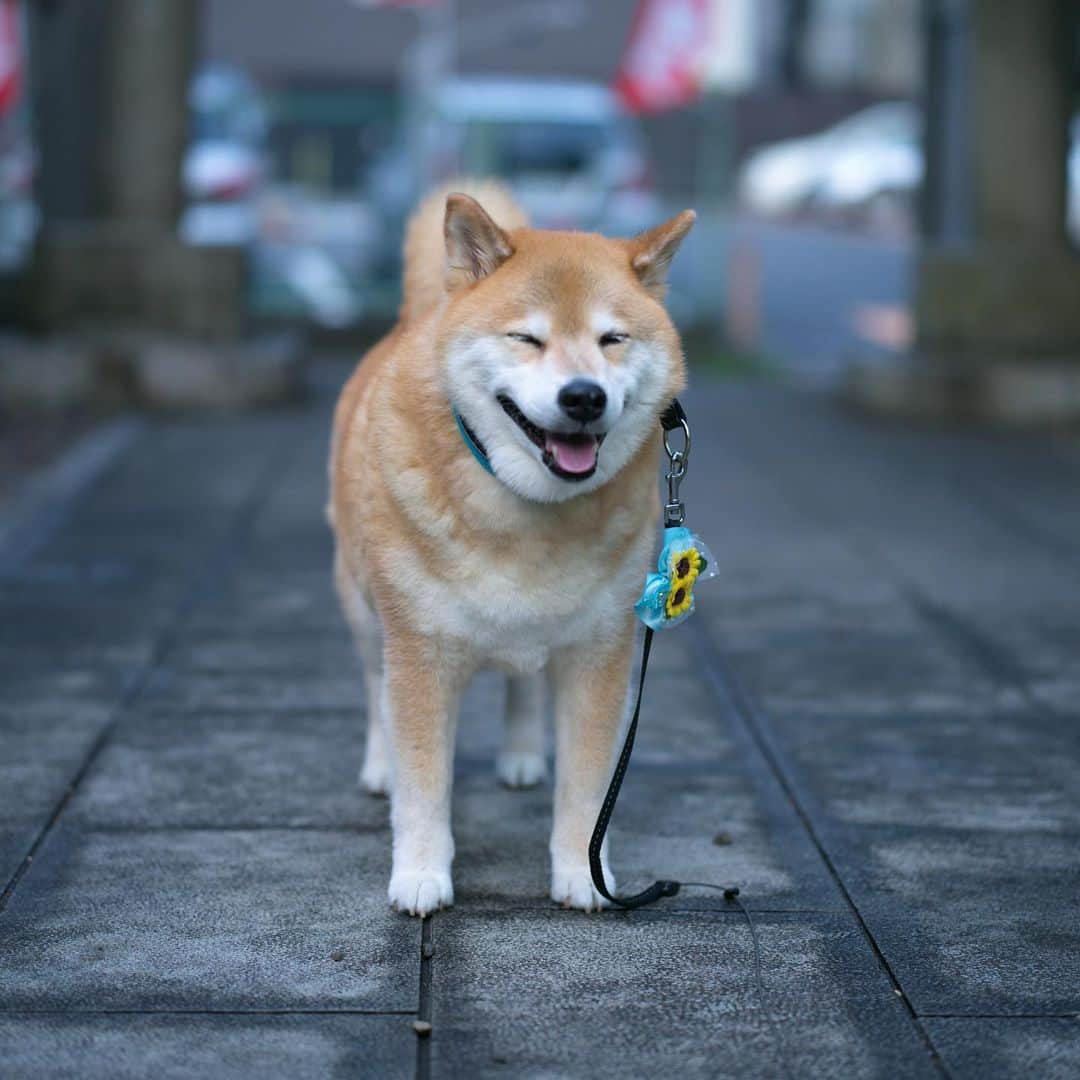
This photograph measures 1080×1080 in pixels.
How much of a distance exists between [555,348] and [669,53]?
45.2ft

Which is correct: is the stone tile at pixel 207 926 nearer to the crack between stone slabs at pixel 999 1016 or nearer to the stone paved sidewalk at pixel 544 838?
the stone paved sidewalk at pixel 544 838

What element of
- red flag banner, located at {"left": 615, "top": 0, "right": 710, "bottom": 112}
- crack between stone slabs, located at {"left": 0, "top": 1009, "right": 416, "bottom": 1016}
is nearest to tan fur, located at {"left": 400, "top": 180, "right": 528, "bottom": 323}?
crack between stone slabs, located at {"left": 0, "top": 1009, "right": 416, "bottom": 1016}

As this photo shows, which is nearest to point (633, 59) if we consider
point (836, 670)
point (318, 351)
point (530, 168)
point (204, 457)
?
point (530, 168)

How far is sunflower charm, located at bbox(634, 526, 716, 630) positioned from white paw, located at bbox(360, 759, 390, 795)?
109 cm

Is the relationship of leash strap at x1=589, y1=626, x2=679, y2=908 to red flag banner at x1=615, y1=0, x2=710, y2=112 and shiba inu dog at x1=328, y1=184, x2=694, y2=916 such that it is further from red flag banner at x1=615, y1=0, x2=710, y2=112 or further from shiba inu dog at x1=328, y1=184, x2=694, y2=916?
red flag banner at x1=615, y1=0, x2=710, y2=112

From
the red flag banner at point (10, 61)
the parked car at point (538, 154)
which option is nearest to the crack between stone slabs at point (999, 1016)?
the red flag banner at point (10, 61)

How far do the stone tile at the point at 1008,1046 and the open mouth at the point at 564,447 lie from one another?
133cm

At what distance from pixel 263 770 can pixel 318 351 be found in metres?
11.3

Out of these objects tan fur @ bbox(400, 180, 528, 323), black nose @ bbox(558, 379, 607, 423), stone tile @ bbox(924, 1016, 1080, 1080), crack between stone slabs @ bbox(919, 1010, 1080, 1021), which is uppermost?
tan fur @ bbox(400, 180, 528, 323)

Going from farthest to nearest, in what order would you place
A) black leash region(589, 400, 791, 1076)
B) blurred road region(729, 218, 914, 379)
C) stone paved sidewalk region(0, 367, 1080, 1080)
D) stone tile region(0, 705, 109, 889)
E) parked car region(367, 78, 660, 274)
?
parked car region(367, 78, 660, 274)
blurred road region(729, 218, 914, 379)
stone tile region(0, 705, 109, 889)
black leash region(589, 400, 791, 1076)
stone paved sidewalk region(0, 367, 1080, 1080)

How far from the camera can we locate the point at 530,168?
19266 millimetres

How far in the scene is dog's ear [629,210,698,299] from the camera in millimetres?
3979

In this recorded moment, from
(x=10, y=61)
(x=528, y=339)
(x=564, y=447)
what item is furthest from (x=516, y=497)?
(x=10, y=61)

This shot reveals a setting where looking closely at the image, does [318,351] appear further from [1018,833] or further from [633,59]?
[1018,833]
